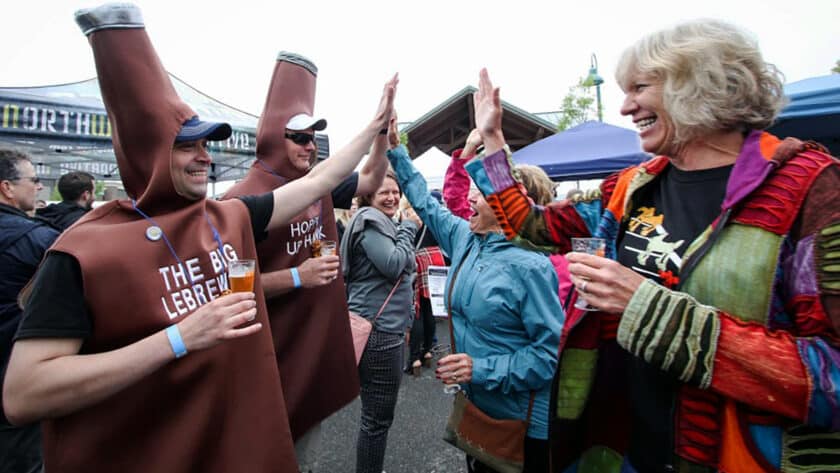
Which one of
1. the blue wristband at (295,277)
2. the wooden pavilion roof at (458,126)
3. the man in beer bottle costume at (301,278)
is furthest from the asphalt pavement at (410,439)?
the wooden pavilion roof at (458,126)

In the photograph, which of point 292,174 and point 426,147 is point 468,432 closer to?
point 292,174

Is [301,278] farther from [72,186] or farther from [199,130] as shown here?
[72,186]

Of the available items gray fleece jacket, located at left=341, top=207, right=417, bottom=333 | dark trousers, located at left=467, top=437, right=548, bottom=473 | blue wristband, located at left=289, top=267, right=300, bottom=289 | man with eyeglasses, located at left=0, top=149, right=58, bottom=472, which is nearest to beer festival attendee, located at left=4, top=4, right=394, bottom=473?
blue wristband, located at left=289, top=267, right=300, bottom=289

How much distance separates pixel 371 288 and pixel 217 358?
1.81m

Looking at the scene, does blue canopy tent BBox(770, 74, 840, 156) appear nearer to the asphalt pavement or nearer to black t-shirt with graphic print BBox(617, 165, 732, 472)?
black t-shirt with graphic print BBox(617, 165, 732, 472)

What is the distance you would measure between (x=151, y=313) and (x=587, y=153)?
677 cm

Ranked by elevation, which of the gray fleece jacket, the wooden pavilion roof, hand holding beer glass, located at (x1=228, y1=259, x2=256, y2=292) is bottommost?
the gray fleece jacket

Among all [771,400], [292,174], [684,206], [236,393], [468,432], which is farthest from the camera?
[292,174]

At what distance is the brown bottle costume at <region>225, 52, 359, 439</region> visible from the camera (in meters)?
2.35

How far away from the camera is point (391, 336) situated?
10.4 feet

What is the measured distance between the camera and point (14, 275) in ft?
9.32

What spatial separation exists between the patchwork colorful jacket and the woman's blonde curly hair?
0.09 metres

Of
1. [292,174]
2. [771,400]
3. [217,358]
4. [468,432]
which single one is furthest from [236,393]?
[771,400]

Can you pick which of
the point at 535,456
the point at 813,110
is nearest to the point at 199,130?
the point at 535,456
